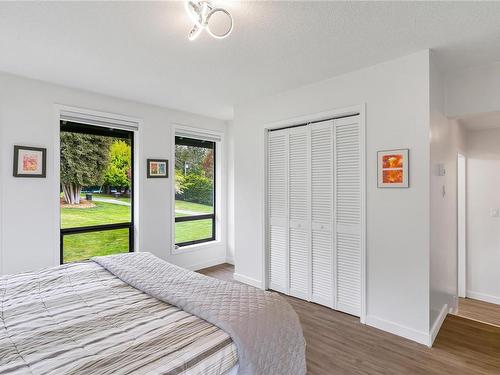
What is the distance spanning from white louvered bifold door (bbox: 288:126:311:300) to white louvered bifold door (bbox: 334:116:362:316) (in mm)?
368

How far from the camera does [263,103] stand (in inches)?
149

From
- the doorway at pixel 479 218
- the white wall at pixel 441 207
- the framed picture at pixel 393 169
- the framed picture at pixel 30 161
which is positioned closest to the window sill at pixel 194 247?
the framed picture at pixel 30 161

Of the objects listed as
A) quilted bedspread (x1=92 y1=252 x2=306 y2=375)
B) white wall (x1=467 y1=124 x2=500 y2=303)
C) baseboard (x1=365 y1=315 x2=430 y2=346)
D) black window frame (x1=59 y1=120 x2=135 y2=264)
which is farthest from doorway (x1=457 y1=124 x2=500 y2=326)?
black window frame (x1=59 y1=120 x2=135 y2=264)

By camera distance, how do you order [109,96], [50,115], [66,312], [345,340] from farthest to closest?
[109,96]
[50,115]
[345,340]
[66,312]

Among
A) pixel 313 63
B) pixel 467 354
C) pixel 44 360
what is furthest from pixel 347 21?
pixel 467 354

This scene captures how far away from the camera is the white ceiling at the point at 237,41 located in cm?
188

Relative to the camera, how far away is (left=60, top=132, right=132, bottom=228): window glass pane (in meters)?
3.49

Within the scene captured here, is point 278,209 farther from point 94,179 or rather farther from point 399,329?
point 94,179

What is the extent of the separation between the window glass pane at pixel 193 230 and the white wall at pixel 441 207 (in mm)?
3380

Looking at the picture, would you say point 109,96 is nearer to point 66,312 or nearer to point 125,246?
point 125,246

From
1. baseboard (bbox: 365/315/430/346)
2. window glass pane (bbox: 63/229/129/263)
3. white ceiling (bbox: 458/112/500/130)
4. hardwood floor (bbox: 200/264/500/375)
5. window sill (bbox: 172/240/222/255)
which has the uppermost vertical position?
white ceiling (bbox: 458/112/500/130)

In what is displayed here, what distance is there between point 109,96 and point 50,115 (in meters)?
0.73

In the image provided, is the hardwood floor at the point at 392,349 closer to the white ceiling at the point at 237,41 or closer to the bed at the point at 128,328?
the bed at the point at 128,328

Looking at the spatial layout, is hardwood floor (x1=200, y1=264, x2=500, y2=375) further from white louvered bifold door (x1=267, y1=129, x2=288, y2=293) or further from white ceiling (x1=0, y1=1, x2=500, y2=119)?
white ceiling (x1=0, y1=1, x2=500, y2=119)
